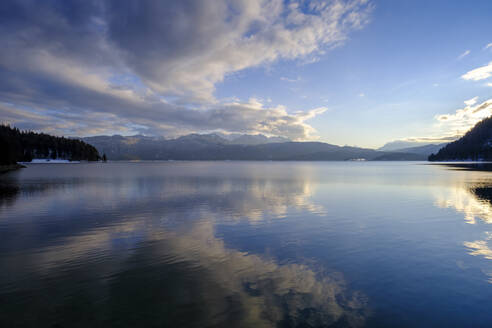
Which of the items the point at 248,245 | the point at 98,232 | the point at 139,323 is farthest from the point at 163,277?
the point at 98,232

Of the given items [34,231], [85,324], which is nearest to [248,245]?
[85,324]

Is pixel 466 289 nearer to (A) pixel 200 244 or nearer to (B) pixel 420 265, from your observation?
(B) pixel 420 265

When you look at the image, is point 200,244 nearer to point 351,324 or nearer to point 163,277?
point 163,277

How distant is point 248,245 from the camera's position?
16.6m

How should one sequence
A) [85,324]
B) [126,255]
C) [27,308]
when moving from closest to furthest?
1. [85,324]
2. [27,308]
3. [126,255]

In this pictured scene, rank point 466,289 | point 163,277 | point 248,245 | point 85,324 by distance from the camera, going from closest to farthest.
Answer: point 85,324
point 466,289
point 163,277
point 248,245

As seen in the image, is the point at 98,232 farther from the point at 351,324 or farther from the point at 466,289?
the point at 466,289

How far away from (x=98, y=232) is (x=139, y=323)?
13.6 metres

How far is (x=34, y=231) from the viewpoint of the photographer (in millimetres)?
19719

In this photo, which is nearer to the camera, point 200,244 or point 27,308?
point 27,308

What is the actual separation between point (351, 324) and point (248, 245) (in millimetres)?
8766

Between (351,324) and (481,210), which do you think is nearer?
(351,324)

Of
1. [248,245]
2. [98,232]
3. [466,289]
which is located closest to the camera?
[466,289]

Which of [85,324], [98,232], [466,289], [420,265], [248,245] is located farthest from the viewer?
[98,232]
